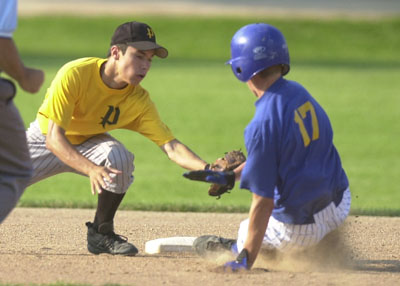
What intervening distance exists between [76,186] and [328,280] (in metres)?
7.36

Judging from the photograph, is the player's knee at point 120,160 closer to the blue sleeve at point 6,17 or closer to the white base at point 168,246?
the white base at point 168,246

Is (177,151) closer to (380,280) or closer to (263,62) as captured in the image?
(263,62)

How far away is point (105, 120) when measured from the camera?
20.8 ft

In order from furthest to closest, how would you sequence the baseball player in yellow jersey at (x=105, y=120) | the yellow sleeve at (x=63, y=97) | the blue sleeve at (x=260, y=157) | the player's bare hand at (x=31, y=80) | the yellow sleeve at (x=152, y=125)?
the yellow sleeve at (x=152, y=125) → the baseball player in yellow jersey at (x=105, y=120) → the yellow sleeve at (x=63, y=97) → the blue sleeve at (x=260, y=157) → the player's bare hand at (x=31, y=80)

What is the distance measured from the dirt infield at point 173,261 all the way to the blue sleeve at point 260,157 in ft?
1.89

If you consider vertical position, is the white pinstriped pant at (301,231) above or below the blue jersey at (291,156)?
below

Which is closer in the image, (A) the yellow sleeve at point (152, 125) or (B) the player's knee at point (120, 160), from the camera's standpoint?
(B) the player's knee at point (120, 160)

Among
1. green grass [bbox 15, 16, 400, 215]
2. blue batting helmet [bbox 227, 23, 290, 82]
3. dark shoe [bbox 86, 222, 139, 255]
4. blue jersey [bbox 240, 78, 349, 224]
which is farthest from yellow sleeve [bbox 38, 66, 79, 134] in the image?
green grass [bbox 15, 16, 400, 215]

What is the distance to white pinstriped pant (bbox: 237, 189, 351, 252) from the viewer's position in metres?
5.66

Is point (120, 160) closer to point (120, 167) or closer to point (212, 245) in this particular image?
point (120, 167)

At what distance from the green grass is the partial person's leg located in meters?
3.77

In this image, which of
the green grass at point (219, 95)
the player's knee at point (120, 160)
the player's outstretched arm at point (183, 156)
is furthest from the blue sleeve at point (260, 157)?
the green grass at point (219, 95)

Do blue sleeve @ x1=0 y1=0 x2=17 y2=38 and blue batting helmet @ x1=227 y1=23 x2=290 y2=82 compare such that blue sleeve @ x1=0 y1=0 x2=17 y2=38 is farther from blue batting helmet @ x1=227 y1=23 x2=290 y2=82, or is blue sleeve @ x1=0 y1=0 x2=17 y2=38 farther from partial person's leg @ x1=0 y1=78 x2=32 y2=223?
blue batting helmet @ x1=227 y1=23 x2=290 y2=82

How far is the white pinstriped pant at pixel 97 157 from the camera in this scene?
6051 millimetres
